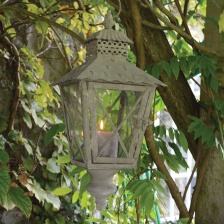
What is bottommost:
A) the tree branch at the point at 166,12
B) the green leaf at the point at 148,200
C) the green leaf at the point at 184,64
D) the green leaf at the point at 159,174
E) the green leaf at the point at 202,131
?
the green leaf at the point at 148,200

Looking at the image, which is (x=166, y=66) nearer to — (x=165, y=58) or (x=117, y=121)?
(x=165, y=58)

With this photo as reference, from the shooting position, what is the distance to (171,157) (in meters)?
1.70

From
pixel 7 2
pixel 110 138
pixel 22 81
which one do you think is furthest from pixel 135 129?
pixel 7 2

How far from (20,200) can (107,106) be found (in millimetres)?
636

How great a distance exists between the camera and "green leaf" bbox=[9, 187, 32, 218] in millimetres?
1698

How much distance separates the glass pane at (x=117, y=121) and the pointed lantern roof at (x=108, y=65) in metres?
0.04

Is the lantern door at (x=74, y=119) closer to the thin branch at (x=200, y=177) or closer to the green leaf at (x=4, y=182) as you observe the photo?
the green leaf at (x=4, y=182)

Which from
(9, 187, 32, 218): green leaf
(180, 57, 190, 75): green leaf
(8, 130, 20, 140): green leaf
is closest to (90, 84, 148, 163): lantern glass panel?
(180, 57, 190, 75): green leaf

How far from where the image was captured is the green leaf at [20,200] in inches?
66.9

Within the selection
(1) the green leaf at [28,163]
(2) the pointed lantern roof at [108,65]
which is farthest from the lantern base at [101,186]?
(1) the green leaf at [28,163]

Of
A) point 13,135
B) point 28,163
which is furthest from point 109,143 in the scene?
point 28,163

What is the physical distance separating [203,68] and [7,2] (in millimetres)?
993

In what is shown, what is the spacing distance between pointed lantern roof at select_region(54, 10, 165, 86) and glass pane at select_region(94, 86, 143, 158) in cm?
4

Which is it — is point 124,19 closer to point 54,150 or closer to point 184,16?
point 184,16
